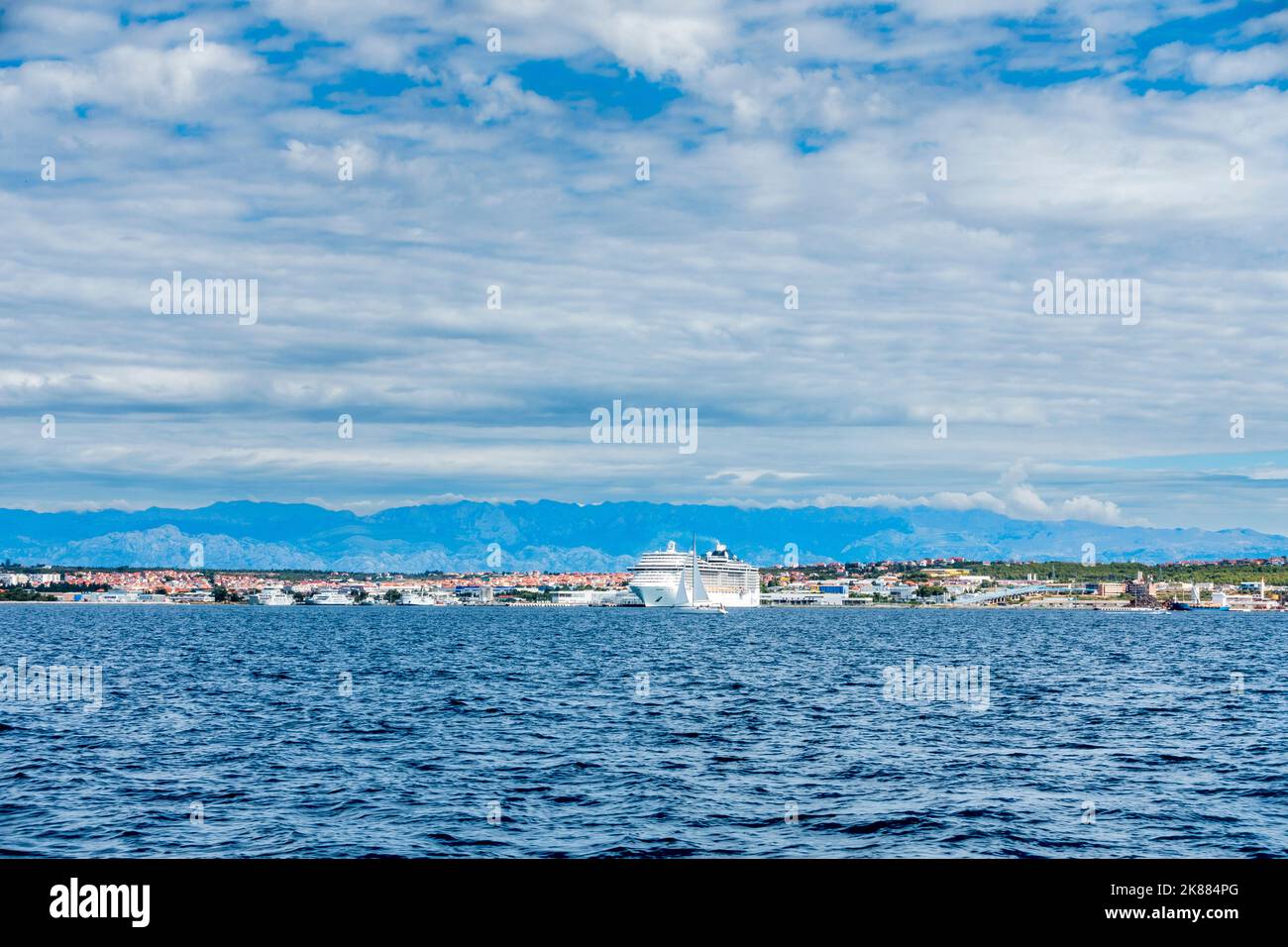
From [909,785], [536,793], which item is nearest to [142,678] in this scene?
[536,793]

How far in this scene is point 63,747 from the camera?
37.6m

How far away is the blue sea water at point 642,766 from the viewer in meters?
24.3

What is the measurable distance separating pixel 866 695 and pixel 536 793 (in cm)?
2897
